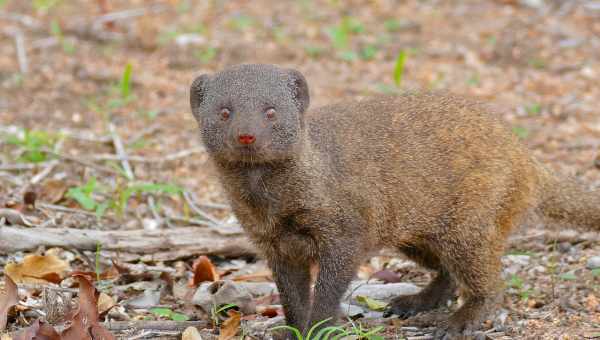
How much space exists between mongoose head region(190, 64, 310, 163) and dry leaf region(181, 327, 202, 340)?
827 millimetres

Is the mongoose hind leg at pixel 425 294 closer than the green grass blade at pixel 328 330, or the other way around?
the green grass blade at pixel 328 330

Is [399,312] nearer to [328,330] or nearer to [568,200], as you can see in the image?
[328,330]

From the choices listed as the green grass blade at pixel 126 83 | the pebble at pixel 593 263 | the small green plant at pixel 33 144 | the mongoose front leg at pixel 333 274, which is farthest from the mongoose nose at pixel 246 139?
the green grass blade at pixel 126 83

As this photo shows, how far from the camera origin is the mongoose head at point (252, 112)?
12.4ft

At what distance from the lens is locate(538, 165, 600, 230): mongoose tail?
4.71 meters

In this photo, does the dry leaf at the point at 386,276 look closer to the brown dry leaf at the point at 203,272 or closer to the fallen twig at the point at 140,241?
the fallen twig at the point at 140,241

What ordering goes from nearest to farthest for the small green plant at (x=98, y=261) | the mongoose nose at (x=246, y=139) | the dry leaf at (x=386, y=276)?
the mongoose nose at (x=246, y=139), the small green plant at (x=98, y=261), the dry leaf at (x=386, y=276)

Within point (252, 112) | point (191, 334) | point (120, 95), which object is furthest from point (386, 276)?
point (120, 95)

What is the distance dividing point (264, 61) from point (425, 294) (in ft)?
13.0

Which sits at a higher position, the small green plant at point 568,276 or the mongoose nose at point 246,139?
the mongoose nose at point 246,139

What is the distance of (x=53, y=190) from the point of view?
5641mm

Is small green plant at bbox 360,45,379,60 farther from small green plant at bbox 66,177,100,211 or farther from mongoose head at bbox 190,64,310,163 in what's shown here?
mongoose head at bbox 190,64,310,163

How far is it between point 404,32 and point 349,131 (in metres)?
4.83

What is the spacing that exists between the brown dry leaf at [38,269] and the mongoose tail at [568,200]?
2736mm
